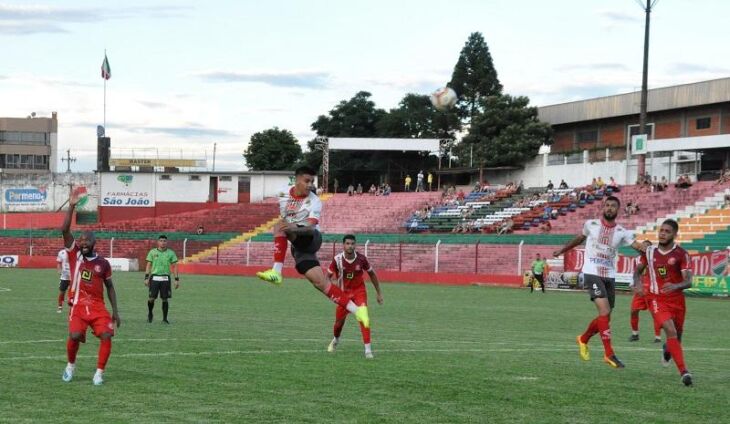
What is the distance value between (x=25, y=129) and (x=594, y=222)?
109747mm

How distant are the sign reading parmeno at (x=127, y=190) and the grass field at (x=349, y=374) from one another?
57.5 meters

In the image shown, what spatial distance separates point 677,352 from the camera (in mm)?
12117

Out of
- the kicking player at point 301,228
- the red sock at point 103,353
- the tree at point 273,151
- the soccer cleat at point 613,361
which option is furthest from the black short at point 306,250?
the tree at point 273,151

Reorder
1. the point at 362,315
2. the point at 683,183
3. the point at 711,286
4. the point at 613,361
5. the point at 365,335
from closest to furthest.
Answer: the point at 613,361, the point at 362,315, the point at 365,335, the point at 711,286, the point at 683,183

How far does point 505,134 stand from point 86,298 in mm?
66309

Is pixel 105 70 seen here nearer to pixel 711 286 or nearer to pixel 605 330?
pixel 711 286

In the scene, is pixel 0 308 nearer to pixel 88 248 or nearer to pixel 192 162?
pixel 88 248

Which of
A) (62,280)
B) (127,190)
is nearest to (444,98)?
(127,190)

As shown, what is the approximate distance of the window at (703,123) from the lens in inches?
2500

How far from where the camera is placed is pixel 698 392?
11.5 metres

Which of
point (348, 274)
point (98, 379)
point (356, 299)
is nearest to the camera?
point (98, 379)

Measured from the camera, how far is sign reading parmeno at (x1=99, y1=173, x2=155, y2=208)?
81.4 meters

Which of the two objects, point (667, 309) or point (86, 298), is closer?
point (86, 298)

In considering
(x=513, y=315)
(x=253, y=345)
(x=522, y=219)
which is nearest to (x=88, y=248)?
(x=253, y=345)
